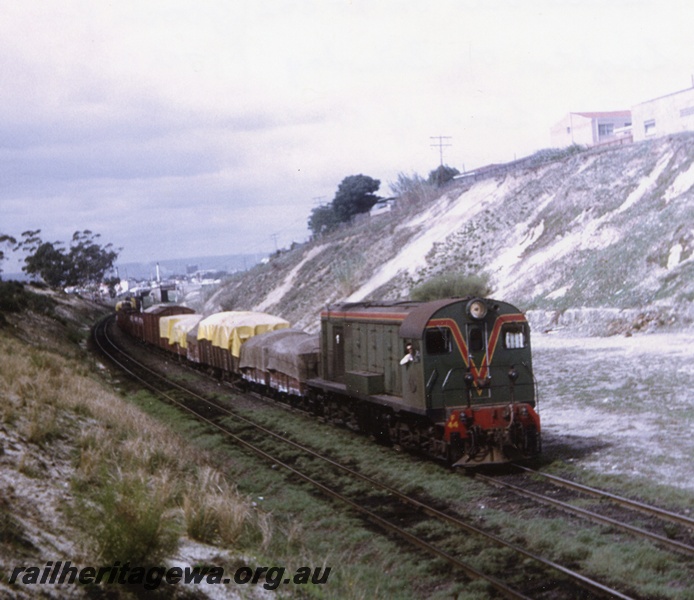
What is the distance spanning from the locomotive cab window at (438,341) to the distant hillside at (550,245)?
16669mm

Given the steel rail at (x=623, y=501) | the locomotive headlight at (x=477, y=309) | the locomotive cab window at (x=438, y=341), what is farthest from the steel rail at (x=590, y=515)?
the locomotive headlight at (x=477, y=309)

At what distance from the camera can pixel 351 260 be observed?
65938 mm

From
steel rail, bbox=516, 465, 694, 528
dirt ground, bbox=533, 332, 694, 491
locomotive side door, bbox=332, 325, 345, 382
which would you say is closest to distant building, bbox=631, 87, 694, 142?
dirt ground, bbox=533, 332, 694, 491

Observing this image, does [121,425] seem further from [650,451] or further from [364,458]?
[650,451]

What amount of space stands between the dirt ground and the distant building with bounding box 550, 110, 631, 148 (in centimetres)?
6392

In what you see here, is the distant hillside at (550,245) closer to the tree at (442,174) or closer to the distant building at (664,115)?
the distant building at (664,115)

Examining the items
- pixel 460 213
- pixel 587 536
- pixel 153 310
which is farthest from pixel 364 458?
pixel 460 213

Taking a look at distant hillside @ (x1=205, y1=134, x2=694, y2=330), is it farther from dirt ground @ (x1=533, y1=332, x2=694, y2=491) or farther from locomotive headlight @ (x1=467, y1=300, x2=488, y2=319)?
locomotive headlight @ (x1=467, y1=300, x2=488, y2=319)

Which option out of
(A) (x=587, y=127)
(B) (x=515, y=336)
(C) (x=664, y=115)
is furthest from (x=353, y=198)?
(B) (x=515, y=336)

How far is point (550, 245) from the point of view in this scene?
44594 millimetres

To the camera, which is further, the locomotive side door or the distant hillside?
the distant hillside

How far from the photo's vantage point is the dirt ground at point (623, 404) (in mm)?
14469

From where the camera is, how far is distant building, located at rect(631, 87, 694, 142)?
5422 cm

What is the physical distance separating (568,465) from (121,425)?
10.1 metres
